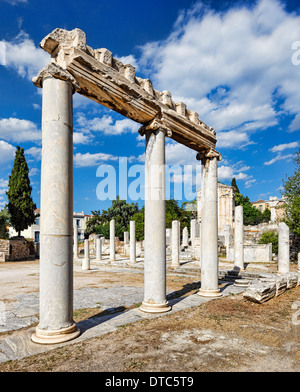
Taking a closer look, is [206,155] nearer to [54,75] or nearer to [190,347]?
[54,75]

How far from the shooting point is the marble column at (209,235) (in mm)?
8242

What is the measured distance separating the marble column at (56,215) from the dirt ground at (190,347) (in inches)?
18.1

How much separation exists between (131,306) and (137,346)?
10.6 feet

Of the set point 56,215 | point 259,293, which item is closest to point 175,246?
point 259,293

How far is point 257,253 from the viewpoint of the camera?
75.4 ft

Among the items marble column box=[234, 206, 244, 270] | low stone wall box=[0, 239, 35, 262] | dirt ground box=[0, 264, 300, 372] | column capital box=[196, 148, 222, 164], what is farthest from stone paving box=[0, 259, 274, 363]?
low stone wall box=[0, 239, 35, 262]

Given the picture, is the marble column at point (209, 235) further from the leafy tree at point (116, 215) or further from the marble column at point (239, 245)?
the leafy tree at point (116, 215)

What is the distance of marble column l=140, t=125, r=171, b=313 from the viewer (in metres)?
6.51

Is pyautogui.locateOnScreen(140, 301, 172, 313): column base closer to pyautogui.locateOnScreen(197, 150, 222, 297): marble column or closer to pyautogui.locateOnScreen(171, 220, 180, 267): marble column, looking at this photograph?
pyautogui.locateOnScreen(197, 150, 222, 297): marble column

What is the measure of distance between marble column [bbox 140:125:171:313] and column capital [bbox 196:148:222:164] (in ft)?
7.74

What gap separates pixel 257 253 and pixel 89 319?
782 inches

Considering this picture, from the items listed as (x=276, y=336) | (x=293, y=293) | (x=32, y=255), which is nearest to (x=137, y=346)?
(x=276, y=336)

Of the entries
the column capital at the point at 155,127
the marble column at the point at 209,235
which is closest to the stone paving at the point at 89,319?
the marble column at the point at 209,235
